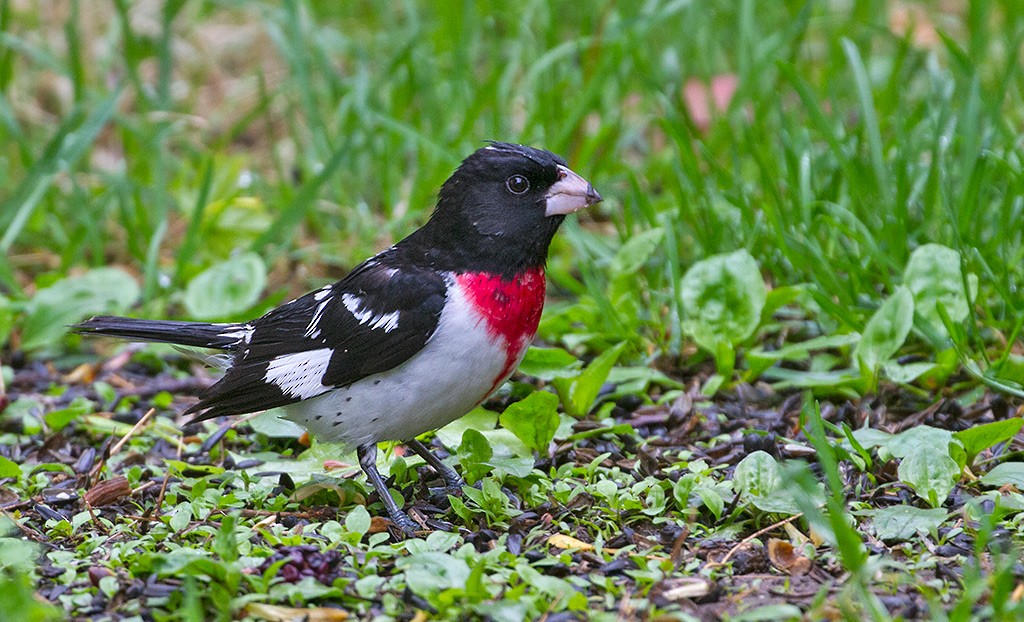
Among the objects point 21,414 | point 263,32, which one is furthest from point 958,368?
point 263,32

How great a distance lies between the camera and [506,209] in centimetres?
371

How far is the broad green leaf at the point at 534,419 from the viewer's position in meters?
3.72

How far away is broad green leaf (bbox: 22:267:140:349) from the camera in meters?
4.99

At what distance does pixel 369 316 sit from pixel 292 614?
1.05 meters

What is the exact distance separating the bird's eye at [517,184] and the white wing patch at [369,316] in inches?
21.1

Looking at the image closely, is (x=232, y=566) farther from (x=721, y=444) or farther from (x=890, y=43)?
(x=890, y=43)

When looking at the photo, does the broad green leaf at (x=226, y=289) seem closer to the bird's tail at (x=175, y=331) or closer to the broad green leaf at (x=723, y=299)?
the bird's tail at (x=175, y=331)

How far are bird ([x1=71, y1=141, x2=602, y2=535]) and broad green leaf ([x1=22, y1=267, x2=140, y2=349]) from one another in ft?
4.58

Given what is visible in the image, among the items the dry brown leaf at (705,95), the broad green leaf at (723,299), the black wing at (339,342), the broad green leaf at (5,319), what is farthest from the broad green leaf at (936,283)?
the broad green leaf at (5,319)

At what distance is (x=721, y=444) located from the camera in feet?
13.2

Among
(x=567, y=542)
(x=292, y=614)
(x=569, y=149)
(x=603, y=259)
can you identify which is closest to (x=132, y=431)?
(x=292, y=614)

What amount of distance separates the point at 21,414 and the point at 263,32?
463 cm

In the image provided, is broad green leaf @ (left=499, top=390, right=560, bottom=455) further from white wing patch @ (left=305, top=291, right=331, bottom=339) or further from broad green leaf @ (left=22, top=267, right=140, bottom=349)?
broad green leaf @ (left=22, top=267, right=140, bottom=349)

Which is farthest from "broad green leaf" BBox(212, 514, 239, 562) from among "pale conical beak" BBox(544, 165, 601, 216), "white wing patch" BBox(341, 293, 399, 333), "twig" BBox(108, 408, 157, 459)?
"pale conical beak" BBox(544, 165, 601, 216)
